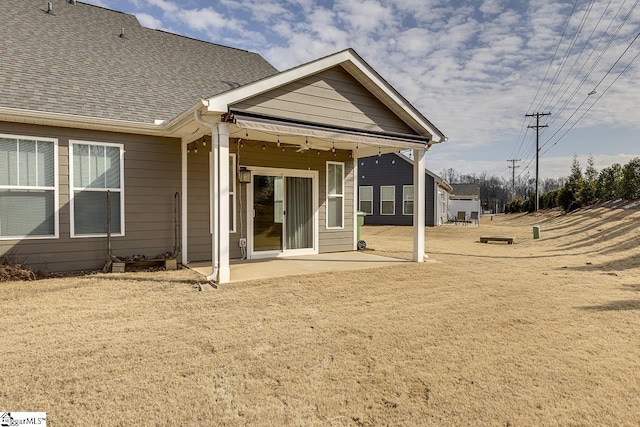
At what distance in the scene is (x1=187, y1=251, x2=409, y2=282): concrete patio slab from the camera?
22.2 ft

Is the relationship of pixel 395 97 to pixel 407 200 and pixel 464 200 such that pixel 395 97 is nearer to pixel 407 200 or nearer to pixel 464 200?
pixel 407 200

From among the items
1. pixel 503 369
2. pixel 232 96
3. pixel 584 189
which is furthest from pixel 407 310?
pixel 584 189

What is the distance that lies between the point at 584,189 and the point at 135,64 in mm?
25285

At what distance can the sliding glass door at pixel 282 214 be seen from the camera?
8836 mm

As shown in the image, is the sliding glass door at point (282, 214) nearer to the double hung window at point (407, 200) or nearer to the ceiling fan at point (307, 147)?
the ceiling fan at point (307, 147)

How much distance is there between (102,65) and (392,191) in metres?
16.6

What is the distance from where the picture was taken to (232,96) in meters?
5.90

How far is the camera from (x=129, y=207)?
Answer: 732cm

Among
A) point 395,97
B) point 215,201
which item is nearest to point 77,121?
point 215,201

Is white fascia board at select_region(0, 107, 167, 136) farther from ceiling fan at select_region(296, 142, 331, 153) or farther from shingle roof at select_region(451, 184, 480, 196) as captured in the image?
shingle roof at select_region(451, 184, 480, 196)

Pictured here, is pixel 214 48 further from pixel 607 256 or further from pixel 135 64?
pixel 607 256

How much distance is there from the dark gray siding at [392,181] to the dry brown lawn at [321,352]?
1513 cm

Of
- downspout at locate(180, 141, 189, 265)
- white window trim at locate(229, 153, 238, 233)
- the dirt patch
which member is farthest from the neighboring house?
the dirt patch

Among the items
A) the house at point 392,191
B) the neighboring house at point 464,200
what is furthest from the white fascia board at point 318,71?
the neighboring house at point 464,200
